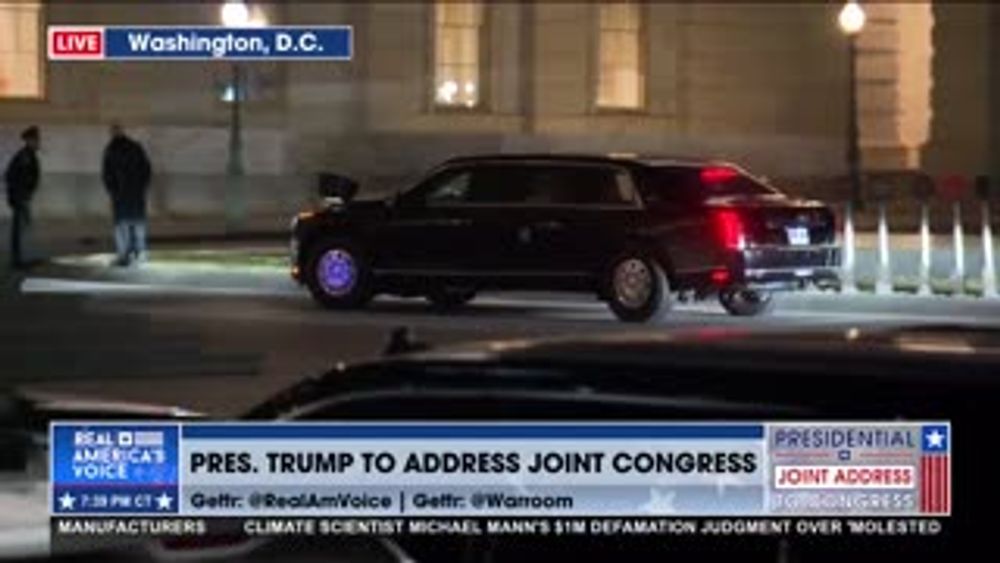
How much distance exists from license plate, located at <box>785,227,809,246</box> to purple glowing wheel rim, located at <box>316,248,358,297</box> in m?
1.03

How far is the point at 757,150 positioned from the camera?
14.7 ft

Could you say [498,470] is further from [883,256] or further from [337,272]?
[883,256]

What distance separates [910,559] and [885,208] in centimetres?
214

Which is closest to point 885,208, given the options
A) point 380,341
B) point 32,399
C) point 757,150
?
point 757,150

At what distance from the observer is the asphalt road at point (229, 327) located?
14.1 feet

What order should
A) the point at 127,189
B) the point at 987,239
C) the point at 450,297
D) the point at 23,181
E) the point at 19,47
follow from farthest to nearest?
the point at 987,239 → the point at 127,189 → the point at 450,297 → the point at 23,181 → the point at 19,47

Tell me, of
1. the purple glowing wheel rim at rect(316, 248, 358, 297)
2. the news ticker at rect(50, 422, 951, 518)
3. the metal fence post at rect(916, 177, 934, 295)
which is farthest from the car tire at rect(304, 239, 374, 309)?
the news ticker at rect(50, 422, 951, 518)

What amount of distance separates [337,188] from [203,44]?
599mm

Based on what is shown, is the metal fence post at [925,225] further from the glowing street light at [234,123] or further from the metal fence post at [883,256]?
the glowing street light at [234,123]

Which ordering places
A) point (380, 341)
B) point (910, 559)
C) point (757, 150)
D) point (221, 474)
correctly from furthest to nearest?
point (757, 150)
point (380, 341)
point (221, 474)
point (910, 559)

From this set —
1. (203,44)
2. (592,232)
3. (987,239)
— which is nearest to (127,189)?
(203,44)

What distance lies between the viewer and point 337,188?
446 centimetres

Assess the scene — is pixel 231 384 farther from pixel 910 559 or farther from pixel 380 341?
pixel 910 559

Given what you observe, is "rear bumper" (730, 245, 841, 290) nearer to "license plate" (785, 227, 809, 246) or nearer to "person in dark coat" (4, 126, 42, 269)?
"license plate" (785, 227, 809, 246)
